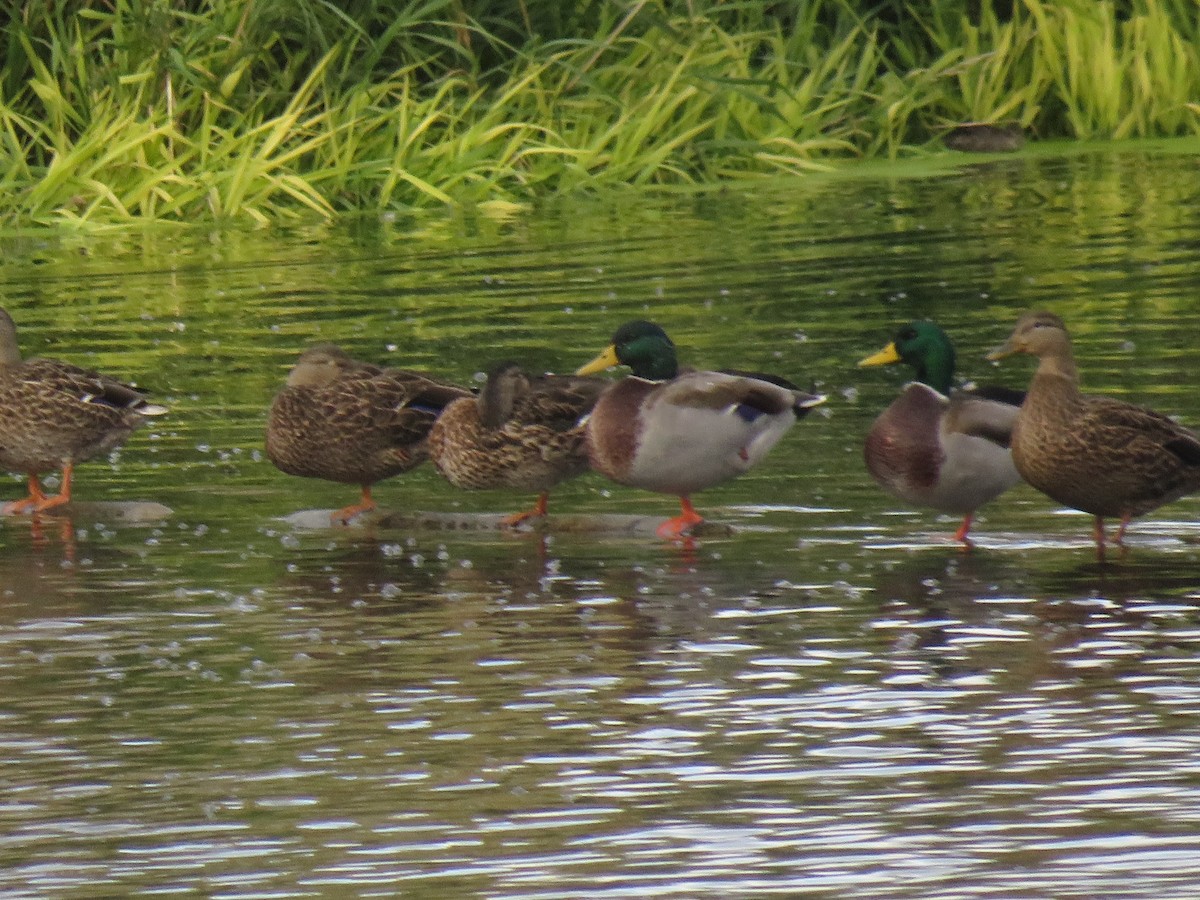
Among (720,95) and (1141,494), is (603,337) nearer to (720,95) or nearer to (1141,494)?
(1141,494)

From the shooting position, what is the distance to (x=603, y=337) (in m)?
12.3

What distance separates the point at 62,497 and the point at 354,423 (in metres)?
1.16

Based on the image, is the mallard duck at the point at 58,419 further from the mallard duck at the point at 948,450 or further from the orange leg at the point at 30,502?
the mallard duck at the point at 948,450

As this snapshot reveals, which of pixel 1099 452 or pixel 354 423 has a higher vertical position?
pixel 354 423

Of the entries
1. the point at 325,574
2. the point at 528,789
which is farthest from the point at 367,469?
the point at 528,789

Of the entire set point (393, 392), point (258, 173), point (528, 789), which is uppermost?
point (258, 173)

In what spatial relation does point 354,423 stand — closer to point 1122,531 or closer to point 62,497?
point 62,497

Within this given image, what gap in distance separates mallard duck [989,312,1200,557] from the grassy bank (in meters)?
11.1

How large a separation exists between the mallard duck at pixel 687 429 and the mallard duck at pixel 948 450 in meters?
0.36

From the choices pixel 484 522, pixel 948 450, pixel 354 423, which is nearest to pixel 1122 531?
pixel 948 450

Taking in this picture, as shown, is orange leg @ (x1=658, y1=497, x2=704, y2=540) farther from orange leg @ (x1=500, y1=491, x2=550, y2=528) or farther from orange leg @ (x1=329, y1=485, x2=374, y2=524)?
orange leg @ (x1=329, y1=485, x2=374, y2=524)

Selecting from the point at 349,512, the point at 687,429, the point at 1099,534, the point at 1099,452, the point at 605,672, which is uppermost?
the point at 687,429

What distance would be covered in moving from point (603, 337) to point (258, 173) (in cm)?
693

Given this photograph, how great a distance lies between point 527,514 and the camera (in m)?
8.99
